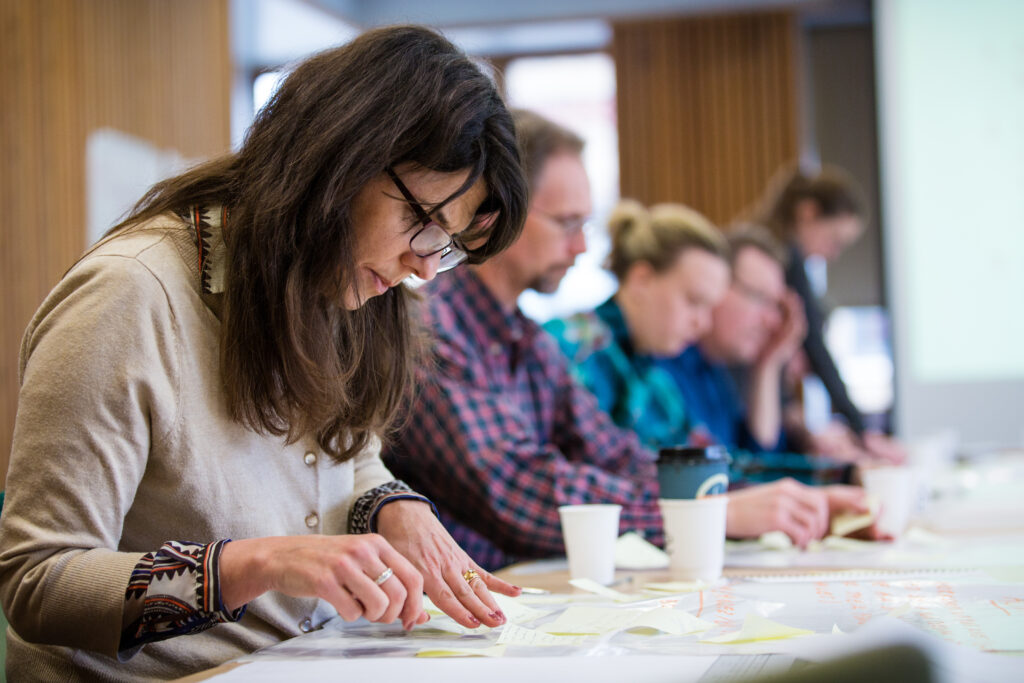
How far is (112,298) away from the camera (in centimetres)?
96

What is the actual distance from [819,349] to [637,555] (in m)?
2.86

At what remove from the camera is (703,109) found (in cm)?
618

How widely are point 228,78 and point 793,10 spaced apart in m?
3.45

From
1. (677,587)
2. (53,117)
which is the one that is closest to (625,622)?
(677,587)

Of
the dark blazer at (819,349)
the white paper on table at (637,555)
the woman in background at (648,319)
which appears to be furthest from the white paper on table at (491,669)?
the dark blazer at (819,349)

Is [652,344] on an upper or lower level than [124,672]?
upper

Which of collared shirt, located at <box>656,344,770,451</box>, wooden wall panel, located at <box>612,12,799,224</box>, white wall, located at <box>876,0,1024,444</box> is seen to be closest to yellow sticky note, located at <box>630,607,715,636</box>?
collared shirt, located at <box>656,344,770,451</box>

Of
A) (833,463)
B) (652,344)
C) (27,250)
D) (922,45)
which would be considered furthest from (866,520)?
(922,45)

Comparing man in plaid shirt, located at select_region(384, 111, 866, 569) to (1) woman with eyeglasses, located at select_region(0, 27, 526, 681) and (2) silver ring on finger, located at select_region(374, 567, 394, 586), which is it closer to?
(1) woman with eyeglasses, located at select_region(0, 27, 526, 681)

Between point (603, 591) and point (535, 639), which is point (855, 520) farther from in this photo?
point (535, 639)

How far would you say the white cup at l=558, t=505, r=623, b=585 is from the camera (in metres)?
1.32

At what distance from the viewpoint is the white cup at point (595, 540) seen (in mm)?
1319

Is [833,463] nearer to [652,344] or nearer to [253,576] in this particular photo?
[652,344]

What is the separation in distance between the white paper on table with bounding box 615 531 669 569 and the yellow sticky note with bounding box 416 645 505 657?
549mm
